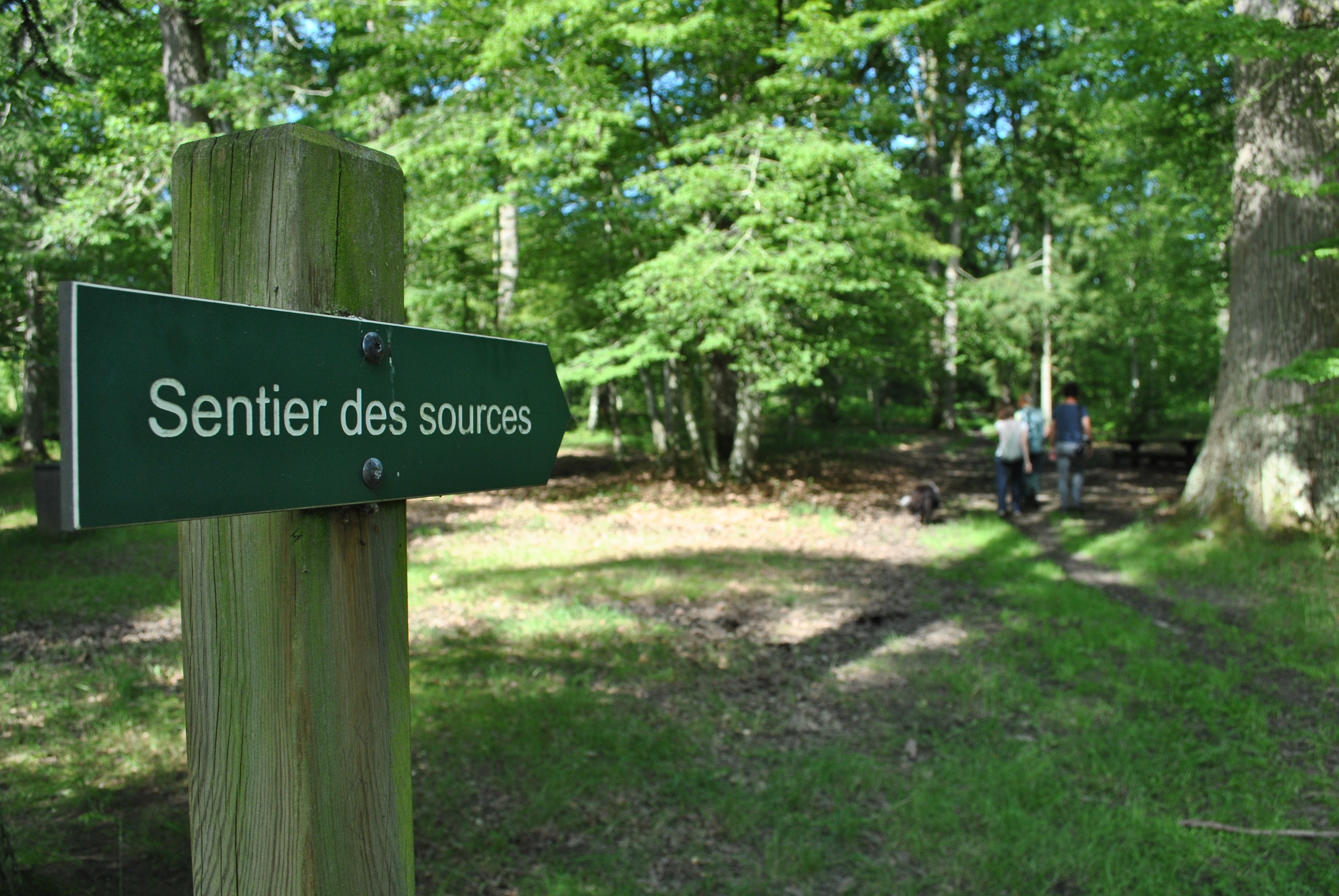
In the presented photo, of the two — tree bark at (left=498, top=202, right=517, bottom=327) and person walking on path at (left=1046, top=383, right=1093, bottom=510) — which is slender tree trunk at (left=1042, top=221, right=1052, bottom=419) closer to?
person walking on path at (left=1046, top=383, right=1093, bottom=510)

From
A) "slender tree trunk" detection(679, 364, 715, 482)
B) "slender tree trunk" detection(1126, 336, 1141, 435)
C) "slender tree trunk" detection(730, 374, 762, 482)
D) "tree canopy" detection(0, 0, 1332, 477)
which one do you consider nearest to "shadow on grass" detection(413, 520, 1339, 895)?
"tree canopy" detection(0, 0, 1332, 477)

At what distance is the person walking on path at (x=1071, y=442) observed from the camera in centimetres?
1120

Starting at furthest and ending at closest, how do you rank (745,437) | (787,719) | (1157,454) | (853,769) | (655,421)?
(1157,454), (655,421), (745,437), (787,719), (853,769)

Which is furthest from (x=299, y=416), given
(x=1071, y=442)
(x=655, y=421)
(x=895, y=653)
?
(x=655, y=421)

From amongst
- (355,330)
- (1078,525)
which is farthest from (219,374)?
(1078,525)

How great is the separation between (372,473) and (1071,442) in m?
11.4

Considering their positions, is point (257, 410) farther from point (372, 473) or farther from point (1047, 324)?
point (1047, 324)

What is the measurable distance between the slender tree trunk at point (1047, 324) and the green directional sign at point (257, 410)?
2565cm

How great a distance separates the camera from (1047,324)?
2500cm

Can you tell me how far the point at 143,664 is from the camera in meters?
5.39

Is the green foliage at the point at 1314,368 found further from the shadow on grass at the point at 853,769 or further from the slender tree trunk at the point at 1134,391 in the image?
the slender tree trunk at the point at 1134,391

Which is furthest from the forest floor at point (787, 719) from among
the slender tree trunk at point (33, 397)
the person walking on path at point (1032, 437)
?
the slender tree trunk at point (33, 397)

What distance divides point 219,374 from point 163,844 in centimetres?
302

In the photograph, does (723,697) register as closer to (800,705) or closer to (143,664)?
(800,705)
